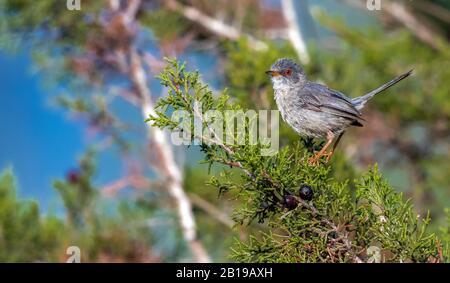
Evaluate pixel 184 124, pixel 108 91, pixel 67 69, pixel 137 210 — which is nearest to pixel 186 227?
pixel 137 210

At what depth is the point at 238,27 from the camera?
6996 mm

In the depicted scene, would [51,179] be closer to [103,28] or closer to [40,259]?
[40,259]

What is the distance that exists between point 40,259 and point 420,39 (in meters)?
5.16

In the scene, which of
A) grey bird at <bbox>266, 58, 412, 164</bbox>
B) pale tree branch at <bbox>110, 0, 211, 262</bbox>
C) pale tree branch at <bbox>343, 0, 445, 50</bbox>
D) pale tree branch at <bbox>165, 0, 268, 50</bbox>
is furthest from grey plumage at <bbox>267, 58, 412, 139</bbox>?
pale tree branch at <bbox>343, 0, 445, 50</bbox>

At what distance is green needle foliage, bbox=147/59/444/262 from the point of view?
1998mm

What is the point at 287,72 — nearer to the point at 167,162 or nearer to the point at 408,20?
the point at 167,162

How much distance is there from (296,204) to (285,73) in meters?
1.29

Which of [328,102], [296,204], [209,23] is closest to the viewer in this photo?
[296,204]

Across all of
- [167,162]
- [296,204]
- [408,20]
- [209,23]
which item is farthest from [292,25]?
[296,204]

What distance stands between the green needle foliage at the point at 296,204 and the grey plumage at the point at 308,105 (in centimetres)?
106

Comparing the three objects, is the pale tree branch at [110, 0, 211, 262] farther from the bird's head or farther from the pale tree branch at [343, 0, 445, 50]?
the pale tree branch at [343, 0, 445, 50]

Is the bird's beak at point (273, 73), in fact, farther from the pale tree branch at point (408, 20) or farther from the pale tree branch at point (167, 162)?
the pale tree branch at point (408, 20)

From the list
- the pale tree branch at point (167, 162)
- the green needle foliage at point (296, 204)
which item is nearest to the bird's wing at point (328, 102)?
the green needle foliage at point (296, 204)

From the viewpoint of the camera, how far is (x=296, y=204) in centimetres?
207
